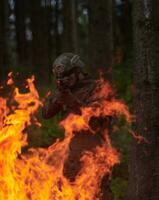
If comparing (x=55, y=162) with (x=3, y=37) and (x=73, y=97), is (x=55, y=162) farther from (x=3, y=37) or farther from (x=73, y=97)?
(x=3, y=37)

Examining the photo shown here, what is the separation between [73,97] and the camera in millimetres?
7672

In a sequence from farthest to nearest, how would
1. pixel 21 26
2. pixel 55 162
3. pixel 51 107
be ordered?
pixel 21 26 → pixel 55 162 → pixel 51 107

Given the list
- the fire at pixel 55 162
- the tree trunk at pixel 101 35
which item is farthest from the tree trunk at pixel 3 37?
the fire at pixel 55 162

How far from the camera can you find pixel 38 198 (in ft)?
27.1

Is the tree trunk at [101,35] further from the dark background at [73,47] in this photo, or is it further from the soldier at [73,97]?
the soldier at [73,97]

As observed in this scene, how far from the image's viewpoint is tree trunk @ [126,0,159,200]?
791 cm

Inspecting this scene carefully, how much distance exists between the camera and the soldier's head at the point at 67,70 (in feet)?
25.0

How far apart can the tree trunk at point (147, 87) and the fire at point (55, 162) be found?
0.27m

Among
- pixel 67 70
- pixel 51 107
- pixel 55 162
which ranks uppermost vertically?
pixel 67 70

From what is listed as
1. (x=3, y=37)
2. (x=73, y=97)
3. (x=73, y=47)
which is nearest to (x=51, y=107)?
(x=73, y=97)

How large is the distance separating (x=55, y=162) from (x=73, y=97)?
36.2 inches

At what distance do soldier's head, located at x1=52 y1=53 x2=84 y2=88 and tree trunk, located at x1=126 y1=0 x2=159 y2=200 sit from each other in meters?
0.84

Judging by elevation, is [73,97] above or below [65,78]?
below

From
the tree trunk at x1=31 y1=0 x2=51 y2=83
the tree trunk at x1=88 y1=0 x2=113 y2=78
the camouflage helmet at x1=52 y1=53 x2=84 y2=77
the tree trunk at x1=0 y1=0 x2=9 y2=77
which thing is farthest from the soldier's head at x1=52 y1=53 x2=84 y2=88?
the tree trunk at x1=31 y1=0 x2=51 y2=83
